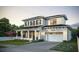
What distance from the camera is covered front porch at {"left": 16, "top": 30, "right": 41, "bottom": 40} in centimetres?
263

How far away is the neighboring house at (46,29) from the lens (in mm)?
2611

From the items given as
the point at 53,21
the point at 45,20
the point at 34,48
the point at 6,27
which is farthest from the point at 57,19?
the point at 6,27

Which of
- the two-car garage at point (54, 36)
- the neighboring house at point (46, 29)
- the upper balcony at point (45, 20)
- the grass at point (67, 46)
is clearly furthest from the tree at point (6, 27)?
the grass at point (67, 46)

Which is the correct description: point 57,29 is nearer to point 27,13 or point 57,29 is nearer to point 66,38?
point 66,38

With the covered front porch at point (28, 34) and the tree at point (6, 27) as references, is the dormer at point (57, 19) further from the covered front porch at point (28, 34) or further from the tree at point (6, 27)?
the tree at point (6, 27)

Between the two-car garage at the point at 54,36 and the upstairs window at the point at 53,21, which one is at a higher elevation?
the upstairs window at the point at 53,21

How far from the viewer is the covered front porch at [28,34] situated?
2635mm

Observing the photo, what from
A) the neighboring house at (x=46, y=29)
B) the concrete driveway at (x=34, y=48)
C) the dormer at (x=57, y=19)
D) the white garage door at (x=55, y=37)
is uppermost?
the dormer at (x=57, y=19)

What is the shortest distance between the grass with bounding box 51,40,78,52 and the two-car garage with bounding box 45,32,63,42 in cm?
8

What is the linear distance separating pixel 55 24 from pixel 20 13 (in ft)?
1.76

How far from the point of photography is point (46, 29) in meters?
2.64

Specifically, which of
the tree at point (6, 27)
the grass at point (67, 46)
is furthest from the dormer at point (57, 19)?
the tree at point (6, 27)

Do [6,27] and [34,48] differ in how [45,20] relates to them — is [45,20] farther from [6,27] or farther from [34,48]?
[6,27]
